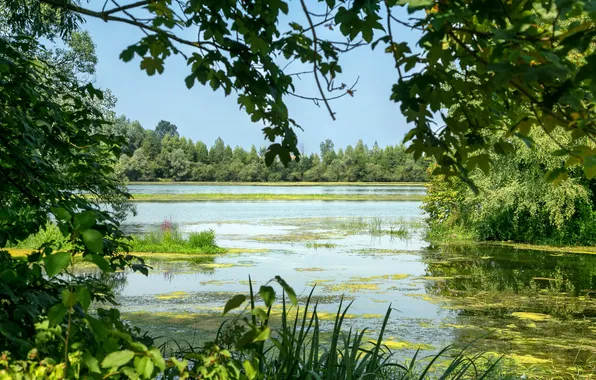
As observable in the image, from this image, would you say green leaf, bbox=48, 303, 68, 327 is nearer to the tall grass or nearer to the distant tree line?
the tall grass

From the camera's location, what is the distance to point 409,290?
325 inches

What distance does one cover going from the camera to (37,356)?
1377mm

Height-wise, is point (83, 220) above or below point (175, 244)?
above

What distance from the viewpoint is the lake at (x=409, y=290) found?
5742 mm

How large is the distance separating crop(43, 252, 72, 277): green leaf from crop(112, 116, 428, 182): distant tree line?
154ft

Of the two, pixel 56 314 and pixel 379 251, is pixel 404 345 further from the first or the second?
pixel 379 251

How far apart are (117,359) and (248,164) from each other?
55.8 meters

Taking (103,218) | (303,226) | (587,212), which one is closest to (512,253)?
(587,212)

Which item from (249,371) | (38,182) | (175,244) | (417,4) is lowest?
(175,244)

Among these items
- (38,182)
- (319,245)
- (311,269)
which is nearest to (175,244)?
(319,245)

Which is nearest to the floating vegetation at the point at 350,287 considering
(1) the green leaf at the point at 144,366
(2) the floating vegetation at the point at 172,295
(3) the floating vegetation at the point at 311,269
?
(3) the floating vegetation at the point at 311,269

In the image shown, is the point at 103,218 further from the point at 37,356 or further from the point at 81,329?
the point at 37,356

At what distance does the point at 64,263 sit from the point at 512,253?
12.4 meters

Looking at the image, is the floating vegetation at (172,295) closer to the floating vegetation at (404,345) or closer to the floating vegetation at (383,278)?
the floating vegetation at (383,278)
